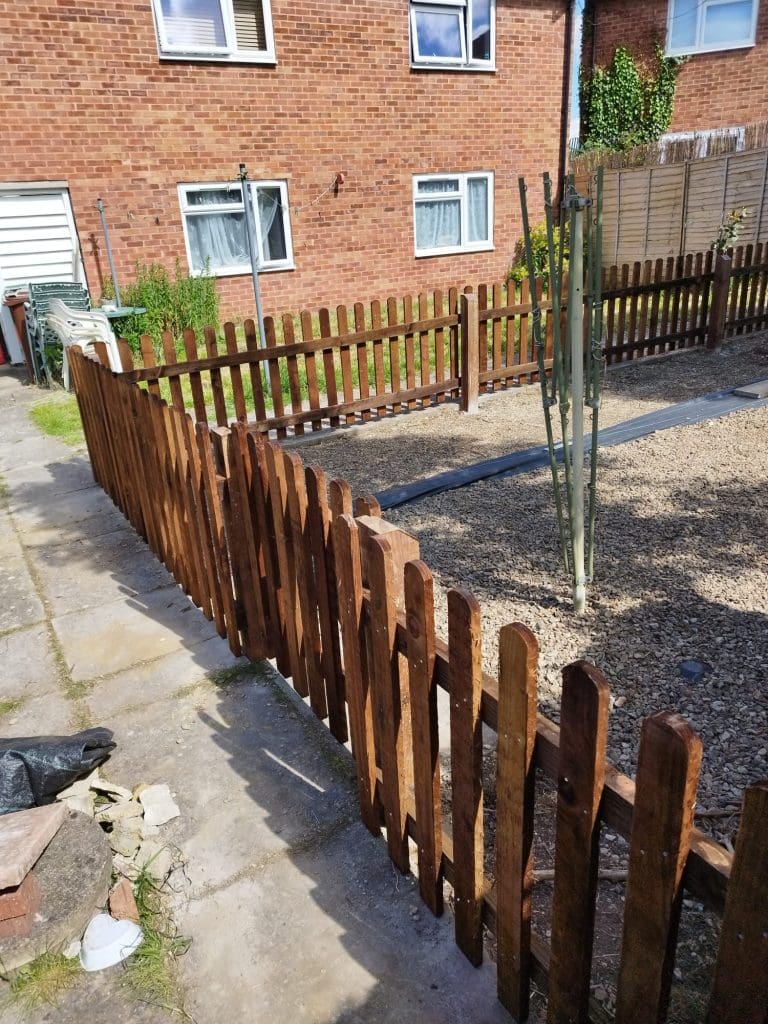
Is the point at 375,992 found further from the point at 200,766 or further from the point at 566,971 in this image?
the point at 200,766

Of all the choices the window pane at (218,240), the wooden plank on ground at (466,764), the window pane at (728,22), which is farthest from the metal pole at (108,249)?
the window pane at (728,22)

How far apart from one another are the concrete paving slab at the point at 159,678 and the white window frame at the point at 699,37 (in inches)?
718

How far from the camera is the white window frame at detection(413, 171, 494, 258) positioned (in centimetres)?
1332

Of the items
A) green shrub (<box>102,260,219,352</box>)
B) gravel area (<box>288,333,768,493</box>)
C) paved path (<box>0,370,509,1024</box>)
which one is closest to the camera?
paved path (<box>0,370,509,1024</box>)

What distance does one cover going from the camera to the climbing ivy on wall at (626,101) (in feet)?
53.7

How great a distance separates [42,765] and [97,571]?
1978 millimetres

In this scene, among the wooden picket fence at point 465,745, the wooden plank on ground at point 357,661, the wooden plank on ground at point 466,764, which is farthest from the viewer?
the wooden plank on ground at point 357,661

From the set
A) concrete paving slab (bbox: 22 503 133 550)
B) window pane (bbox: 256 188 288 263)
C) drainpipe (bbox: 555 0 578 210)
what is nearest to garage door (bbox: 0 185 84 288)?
window pane (bbox: 256 188 288 263)

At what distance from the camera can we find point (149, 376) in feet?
19.5

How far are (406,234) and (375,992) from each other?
13.1 m

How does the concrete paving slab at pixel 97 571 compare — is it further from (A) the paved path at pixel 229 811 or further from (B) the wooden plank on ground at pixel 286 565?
(B) the wooden plank on ground at pixel 286 565

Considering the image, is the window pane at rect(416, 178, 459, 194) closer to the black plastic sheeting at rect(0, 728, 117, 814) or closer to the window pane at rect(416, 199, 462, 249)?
the window pane at rect(416, 199, 462, 249)

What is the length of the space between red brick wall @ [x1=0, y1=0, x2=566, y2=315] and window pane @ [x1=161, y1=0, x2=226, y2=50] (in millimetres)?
340

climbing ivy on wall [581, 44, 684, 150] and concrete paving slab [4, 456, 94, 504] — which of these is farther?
climbing ivy on wall [581, 44, 684, 150]
